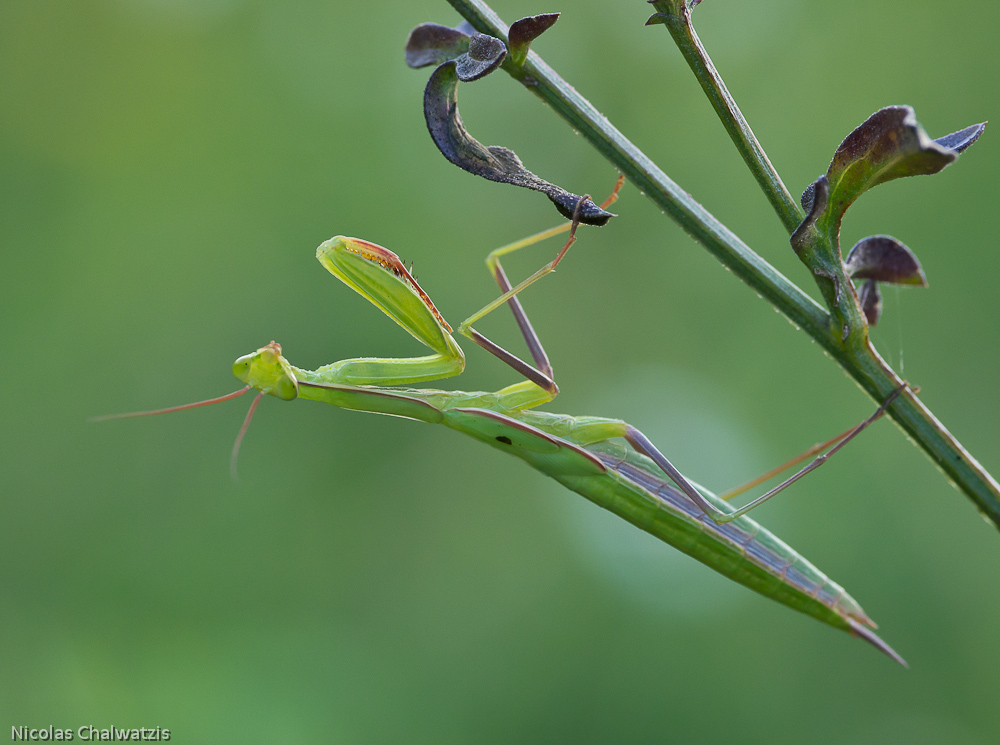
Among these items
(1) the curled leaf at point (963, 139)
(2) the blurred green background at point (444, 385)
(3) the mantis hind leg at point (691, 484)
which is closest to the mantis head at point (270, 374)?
(3) the mantis hind leg at point (691, 484)

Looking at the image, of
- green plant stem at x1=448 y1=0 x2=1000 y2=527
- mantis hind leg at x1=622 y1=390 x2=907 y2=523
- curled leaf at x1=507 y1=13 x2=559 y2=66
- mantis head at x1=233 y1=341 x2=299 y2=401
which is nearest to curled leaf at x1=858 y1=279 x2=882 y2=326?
green plant stem at x1=448 y1=0 x2=1000 y2=527

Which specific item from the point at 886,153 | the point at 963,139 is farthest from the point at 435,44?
the point at 963,139

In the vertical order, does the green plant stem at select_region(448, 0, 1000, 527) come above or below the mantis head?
above

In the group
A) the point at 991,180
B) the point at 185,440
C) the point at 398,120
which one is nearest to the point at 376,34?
the point at 398,120

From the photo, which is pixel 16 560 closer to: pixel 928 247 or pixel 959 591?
pixel 959 591

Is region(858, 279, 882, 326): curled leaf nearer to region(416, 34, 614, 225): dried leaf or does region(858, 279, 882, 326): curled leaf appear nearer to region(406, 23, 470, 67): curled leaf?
region(416, 34, 614, 225): dried leaf

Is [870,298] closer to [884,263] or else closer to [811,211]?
[884,263]
